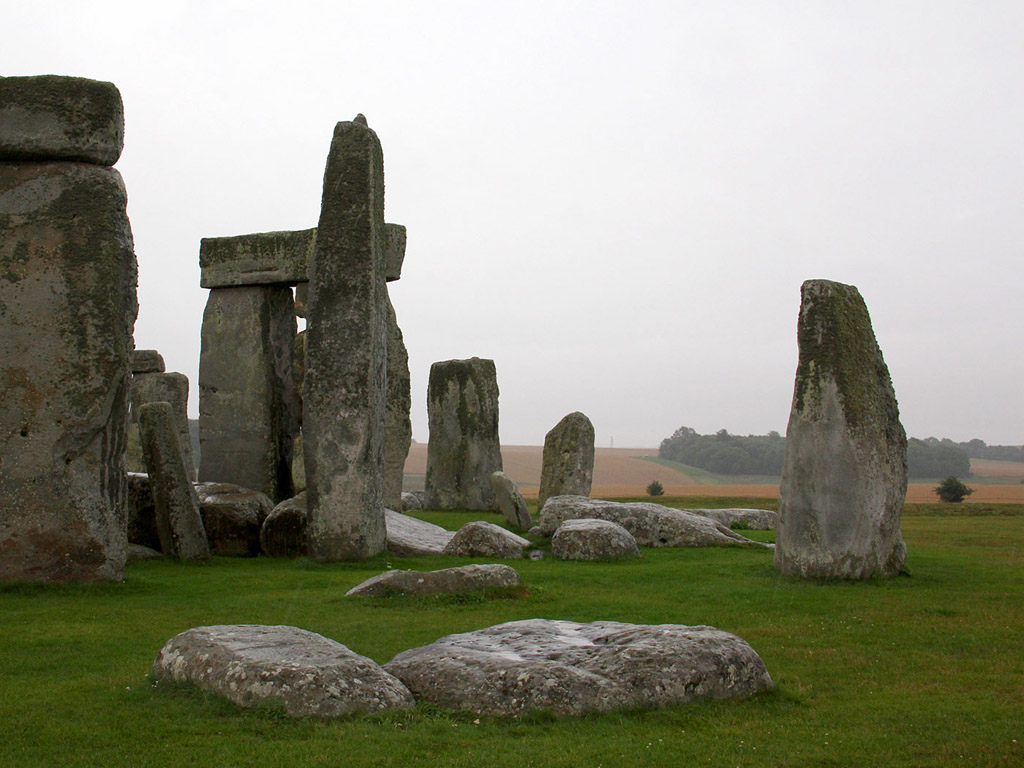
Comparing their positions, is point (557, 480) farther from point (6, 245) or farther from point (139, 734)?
point (139, 734)

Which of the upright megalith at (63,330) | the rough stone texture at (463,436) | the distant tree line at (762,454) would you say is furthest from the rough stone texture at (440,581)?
the distant tree line at (762,454)

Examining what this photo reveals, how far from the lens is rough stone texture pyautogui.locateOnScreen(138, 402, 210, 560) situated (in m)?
12.7

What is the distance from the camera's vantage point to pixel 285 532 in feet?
45.4

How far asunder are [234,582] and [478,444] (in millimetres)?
12399

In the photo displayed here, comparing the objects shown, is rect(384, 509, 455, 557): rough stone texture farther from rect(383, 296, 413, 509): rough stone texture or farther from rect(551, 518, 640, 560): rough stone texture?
rect(383, 296, 413, 509): rough stone texture

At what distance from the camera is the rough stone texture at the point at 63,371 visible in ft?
32.9

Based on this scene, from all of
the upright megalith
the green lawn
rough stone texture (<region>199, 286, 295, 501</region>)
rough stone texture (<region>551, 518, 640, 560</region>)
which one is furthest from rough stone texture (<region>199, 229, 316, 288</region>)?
rough stone texture (<region>551, 518, 640, 560</region>)

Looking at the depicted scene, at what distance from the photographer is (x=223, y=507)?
14117 mm

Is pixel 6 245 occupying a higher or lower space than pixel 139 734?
higher

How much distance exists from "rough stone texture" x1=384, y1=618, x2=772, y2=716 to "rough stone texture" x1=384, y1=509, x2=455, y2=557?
23.5 feet

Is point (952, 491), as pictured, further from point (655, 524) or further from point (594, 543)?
point (594, 543)

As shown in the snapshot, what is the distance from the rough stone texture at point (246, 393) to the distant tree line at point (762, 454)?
35.0 meters

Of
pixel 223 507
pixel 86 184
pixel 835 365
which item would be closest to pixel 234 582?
pixel 223 507

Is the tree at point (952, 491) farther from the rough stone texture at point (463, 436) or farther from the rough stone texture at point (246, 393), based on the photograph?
the rough stone texture at point (246, 393)
